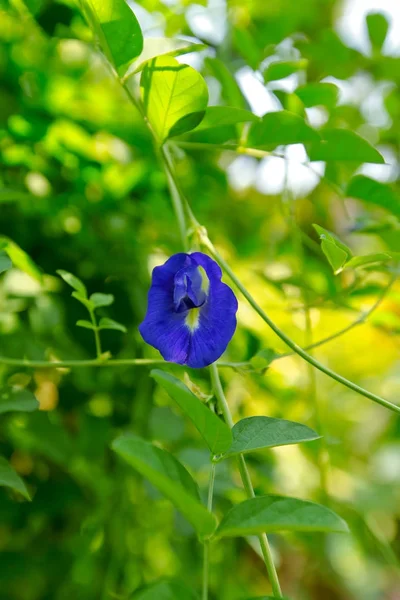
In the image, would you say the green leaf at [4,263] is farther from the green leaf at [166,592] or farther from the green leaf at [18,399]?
the green leaf at [166,592]

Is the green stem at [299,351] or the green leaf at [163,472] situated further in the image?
the green stem at [299,351]

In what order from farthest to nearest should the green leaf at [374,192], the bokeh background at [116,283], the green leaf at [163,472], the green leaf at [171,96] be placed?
the bokeh background at [116,283] < the green leaf at [374,192] < the green leaf at [171,96] < the green leaf at [163,472]

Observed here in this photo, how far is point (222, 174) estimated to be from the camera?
3.31ft

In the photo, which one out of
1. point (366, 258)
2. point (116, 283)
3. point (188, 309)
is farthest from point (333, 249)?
point (116, 283)

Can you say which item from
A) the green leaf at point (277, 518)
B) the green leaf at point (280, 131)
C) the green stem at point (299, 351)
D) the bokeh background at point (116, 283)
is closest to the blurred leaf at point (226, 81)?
the bokeh background at point (116, 283)

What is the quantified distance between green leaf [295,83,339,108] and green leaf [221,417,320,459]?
40 centimetres

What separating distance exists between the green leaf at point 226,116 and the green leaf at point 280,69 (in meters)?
0.21

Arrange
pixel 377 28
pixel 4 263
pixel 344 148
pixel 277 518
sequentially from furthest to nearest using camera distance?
1. pixel 377 28
2. pixel 344 148
3. pixel 4 263
4. pixel 277 518

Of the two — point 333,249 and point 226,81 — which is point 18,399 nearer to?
point 333,249

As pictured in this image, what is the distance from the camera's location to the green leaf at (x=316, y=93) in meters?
0.71

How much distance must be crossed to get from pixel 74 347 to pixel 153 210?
251 mm

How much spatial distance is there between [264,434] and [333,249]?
0.17m

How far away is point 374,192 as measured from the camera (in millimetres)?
710

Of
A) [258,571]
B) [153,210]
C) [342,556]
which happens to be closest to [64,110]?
[153,210]
